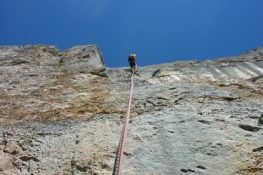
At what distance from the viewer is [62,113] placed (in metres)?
5.86

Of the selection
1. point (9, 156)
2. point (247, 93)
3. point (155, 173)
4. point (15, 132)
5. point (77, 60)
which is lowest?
point (155, 173)

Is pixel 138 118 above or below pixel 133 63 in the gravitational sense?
below

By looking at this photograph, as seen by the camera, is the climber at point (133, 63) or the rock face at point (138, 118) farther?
the climber at point (133, 63)

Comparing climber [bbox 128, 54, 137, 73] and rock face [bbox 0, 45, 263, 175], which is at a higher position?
climber [bbox 128, 54, 137, 73]

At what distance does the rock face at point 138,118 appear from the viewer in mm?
4344

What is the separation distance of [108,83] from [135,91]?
2.50ft

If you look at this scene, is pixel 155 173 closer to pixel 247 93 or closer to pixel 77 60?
pixel 247 93

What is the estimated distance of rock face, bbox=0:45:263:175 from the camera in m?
4.34

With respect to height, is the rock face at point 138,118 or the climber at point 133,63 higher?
the climber at point 133,63

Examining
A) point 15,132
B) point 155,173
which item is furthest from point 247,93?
point 15,132

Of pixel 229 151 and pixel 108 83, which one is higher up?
pixel 108 83

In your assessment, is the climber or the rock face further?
the climber

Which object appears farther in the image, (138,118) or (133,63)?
(133,63)

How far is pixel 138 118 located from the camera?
5.41 m
